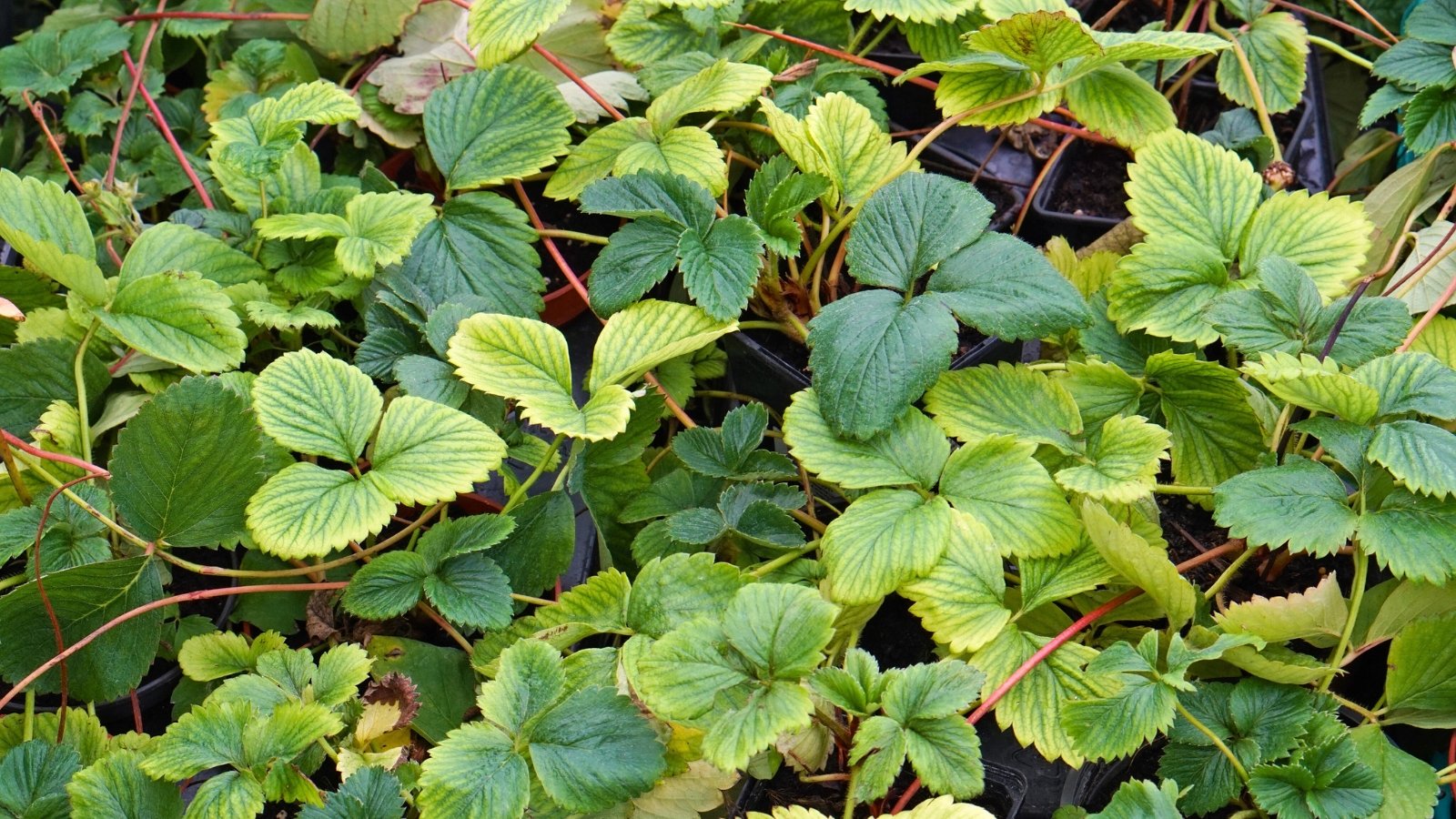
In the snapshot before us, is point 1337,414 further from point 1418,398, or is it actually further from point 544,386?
point 544,386

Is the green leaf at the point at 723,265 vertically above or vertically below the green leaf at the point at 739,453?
above

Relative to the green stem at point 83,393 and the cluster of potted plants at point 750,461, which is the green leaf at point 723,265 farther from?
the green stem at point 83,393

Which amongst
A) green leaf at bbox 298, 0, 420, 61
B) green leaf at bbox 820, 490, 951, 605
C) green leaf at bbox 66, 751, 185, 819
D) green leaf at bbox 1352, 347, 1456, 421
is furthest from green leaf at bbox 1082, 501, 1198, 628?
green leaf at bbox 298, 0, 420, 61

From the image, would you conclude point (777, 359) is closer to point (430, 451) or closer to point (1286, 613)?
point (430, 451)

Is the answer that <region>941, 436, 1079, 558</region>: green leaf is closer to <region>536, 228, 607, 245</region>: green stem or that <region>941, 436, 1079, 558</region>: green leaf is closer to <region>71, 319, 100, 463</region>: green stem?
<region>536, 228, 607, 245</region>: green stem

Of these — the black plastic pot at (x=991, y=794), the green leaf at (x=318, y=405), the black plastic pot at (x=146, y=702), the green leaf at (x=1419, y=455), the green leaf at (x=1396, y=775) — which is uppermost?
the green leaf at (x=1419, y=455)

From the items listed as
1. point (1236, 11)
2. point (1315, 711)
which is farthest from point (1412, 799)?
point (1236, 11)

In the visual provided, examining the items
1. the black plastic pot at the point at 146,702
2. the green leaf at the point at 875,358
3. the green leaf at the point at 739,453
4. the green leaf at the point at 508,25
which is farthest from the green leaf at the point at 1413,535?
the black plastic pot at the point at 146,702
